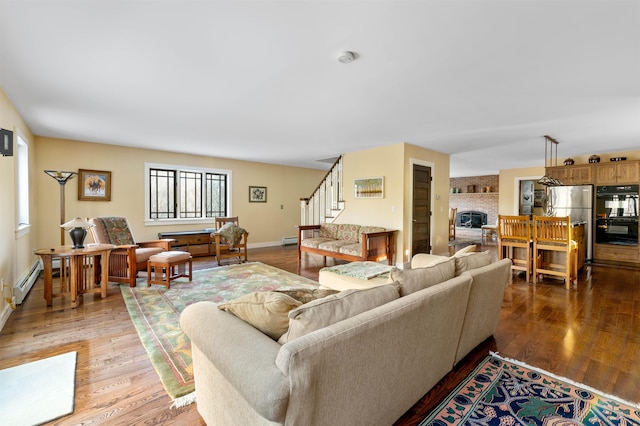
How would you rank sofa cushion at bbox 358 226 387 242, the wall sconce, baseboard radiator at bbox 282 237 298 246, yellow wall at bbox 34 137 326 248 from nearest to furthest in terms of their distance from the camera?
the wall sconce → yellow wall at bbox 34 137 326 248 → sofa cushion at bbox 358 226 387 242 → baseboard radiator at bbox 282 237 298 246

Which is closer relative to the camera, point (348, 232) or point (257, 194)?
point (348, 232)

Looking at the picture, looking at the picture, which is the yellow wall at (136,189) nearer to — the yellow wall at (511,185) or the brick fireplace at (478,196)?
the yellow wall at (511,185)

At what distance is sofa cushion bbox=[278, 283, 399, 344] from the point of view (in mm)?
1199

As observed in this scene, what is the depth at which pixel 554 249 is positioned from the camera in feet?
14.7

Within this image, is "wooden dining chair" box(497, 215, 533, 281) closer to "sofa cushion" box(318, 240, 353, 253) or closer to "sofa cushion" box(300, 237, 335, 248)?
"sofa cushion" box(318, 240, 353, 253)

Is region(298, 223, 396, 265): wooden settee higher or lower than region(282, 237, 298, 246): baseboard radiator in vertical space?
higher

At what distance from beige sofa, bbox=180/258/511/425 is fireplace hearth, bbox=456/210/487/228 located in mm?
10001

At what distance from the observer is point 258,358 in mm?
1080

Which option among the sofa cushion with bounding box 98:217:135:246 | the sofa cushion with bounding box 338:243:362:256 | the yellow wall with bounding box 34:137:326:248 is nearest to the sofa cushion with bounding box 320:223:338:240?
the sofa cushion with bounding box 338:243:362:256

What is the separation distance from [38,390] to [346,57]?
3.18m

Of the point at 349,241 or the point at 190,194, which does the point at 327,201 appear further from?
the point at 190,194

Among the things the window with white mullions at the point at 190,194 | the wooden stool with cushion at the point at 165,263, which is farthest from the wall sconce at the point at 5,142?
the window with white mullions at the point at 190,194

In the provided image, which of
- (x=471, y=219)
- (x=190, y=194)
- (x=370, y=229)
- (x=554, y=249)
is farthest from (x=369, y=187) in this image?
(x=471, y=219)

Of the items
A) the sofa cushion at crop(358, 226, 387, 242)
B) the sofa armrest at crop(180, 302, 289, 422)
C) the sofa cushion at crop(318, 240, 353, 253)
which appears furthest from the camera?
the sofa cushion at crop(358, 226, 387, 242)
